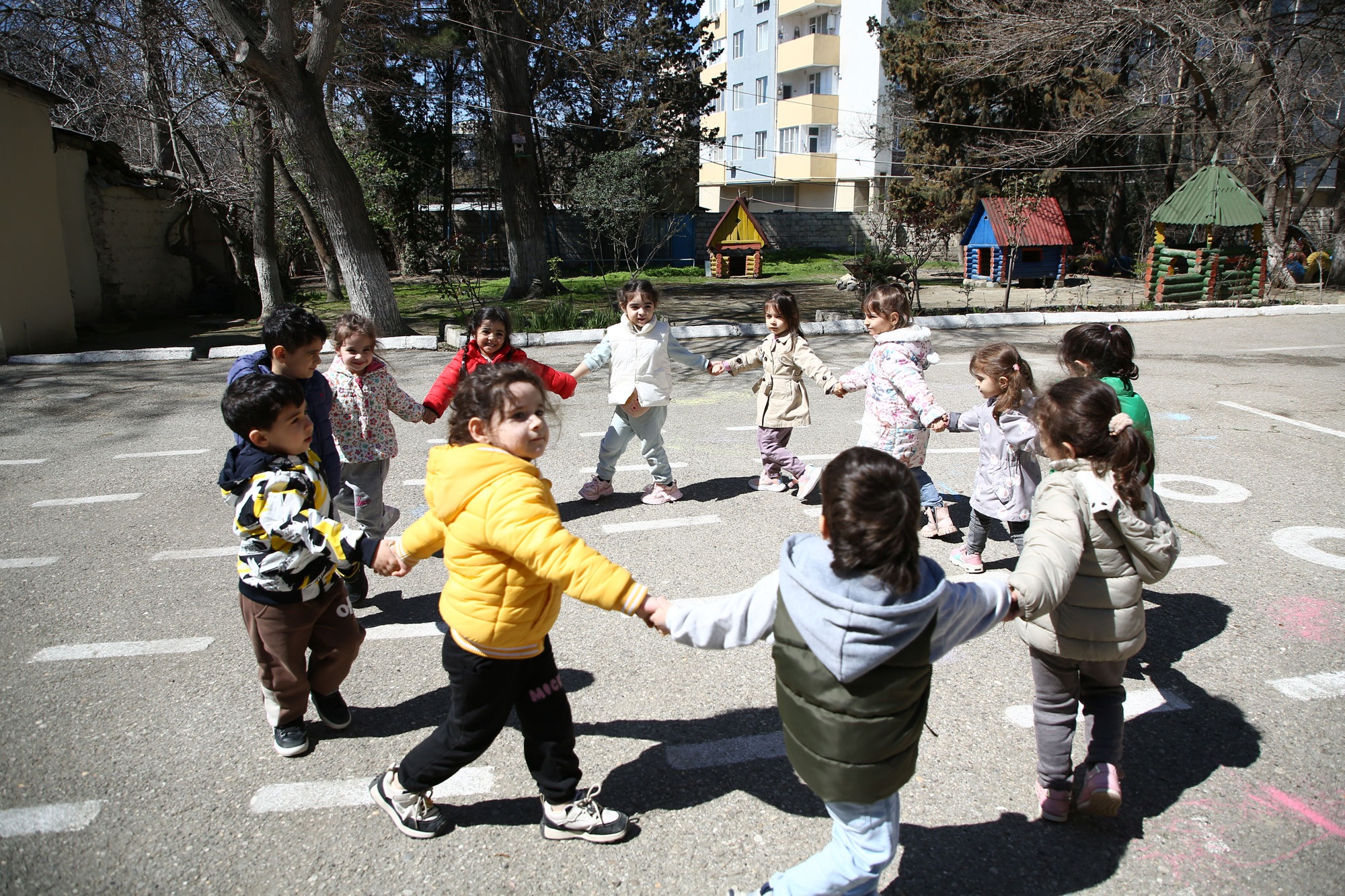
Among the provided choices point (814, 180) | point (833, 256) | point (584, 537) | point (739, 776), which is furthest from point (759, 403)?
point (814, 180)

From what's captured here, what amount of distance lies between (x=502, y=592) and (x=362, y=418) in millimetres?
2333

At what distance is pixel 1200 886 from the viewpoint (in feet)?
8.03

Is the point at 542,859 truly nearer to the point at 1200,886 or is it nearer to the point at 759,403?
the point at 1200,886

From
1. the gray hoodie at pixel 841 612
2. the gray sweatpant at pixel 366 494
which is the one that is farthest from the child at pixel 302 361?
the gray hoodie at pixel 841 612

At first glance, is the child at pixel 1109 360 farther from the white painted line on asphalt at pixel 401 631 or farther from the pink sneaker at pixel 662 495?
the white painted line on asphalt at pixel 401 631

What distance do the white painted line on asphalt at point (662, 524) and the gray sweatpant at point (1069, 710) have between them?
9.51ft

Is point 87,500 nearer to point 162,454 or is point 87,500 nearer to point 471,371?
point 162,454

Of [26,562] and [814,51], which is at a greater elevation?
[814,51]

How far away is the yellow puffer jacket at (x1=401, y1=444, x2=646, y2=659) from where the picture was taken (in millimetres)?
2281

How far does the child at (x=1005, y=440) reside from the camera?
4.21 metres

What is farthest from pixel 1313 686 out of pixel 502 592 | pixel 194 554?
pixel 194 554

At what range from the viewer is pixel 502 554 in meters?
2.41

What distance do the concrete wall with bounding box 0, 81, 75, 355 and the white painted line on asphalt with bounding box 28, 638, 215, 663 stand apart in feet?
32.4

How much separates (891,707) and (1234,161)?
25.8m
